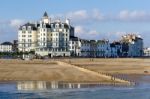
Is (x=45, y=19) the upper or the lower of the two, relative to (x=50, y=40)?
upper

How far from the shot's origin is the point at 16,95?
32500 millimetres

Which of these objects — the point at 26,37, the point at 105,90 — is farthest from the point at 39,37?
the point at 105,90

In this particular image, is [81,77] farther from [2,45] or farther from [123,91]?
[2,45]

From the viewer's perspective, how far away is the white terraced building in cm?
14050

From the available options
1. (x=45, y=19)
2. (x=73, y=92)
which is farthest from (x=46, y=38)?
(x=73, y=92)

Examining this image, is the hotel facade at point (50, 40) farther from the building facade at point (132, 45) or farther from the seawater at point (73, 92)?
the seawater at point (73, 92)

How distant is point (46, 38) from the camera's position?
141875mm

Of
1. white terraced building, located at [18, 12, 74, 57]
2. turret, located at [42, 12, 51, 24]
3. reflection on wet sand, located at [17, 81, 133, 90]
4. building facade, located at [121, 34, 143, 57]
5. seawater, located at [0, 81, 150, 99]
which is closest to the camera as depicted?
seawater, located at [0, 81, 150, 99]

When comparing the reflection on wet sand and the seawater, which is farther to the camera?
the reflection on wet sand

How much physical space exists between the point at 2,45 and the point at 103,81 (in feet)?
435

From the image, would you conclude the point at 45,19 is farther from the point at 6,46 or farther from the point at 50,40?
the point at 6,46

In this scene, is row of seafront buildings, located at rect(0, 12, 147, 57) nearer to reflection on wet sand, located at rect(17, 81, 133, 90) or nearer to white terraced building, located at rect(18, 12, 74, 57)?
white terraced building, located at rect(18, 12, 74, 57)

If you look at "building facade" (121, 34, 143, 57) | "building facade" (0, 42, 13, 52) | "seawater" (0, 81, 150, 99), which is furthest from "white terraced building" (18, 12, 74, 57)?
"seawater" (0, 81, 150, 99)

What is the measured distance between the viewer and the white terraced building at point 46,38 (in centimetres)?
14050
